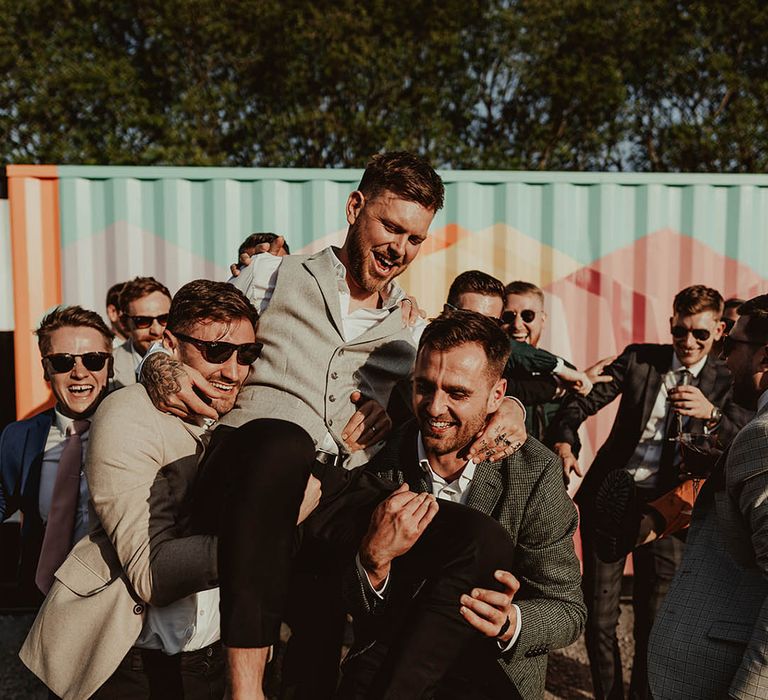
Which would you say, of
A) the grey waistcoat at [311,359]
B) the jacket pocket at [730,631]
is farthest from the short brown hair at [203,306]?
the jacket pocket at [730,631]

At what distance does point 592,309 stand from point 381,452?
2.99 m

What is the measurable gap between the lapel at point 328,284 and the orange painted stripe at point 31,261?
2989 mm

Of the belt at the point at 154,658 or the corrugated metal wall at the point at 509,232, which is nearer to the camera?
the belt at the point at 154,658

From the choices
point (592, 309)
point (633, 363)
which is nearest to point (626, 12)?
point (592, 309)

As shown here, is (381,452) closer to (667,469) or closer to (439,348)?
(439,348)

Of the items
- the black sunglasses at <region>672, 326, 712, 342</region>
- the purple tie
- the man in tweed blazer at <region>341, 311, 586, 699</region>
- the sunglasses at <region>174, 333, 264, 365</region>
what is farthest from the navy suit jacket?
the black sunglasses at <region>672, 326, 712, 342</region>

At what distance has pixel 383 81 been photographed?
55.9ft

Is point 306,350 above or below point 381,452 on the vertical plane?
above

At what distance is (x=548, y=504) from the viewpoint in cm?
217

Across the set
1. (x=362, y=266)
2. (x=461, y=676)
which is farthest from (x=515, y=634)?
(x=362, y=266)

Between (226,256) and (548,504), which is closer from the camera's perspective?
(548,504)

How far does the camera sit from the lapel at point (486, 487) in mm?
2199

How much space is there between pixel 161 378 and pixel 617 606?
2.85 metres

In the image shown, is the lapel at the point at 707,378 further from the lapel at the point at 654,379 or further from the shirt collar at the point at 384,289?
the shirt collar at the point at 384,289
